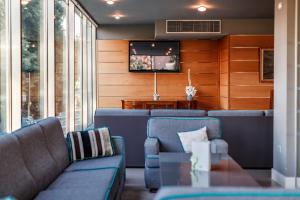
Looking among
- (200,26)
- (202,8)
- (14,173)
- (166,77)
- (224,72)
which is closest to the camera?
(14,173)

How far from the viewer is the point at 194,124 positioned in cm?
509

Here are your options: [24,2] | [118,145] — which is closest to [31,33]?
[24,2]

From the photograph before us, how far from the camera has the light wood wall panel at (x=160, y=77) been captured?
10461 mm

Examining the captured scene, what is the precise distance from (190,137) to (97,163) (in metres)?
1.30

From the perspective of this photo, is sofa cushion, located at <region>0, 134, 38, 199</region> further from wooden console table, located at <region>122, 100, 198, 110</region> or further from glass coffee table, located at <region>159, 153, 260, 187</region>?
wooden console table, located at <region>122, 100, 198, 110</region>

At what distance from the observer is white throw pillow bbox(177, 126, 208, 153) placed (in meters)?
4.85

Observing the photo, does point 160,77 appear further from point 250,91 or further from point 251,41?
point 251,41

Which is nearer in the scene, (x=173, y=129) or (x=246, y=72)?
(x=173, y=129)

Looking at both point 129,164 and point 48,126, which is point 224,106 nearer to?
point 129,164

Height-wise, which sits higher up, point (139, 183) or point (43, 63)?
point (43, 63)

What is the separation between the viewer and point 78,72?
788 centimetres

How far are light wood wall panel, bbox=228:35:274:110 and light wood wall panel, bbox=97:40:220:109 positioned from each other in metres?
1.06

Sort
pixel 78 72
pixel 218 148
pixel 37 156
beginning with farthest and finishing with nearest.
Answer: pixel 78 72
pixel 218 148
pixel 37 156

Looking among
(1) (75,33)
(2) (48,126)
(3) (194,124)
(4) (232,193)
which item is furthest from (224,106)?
(4) (232,193)
